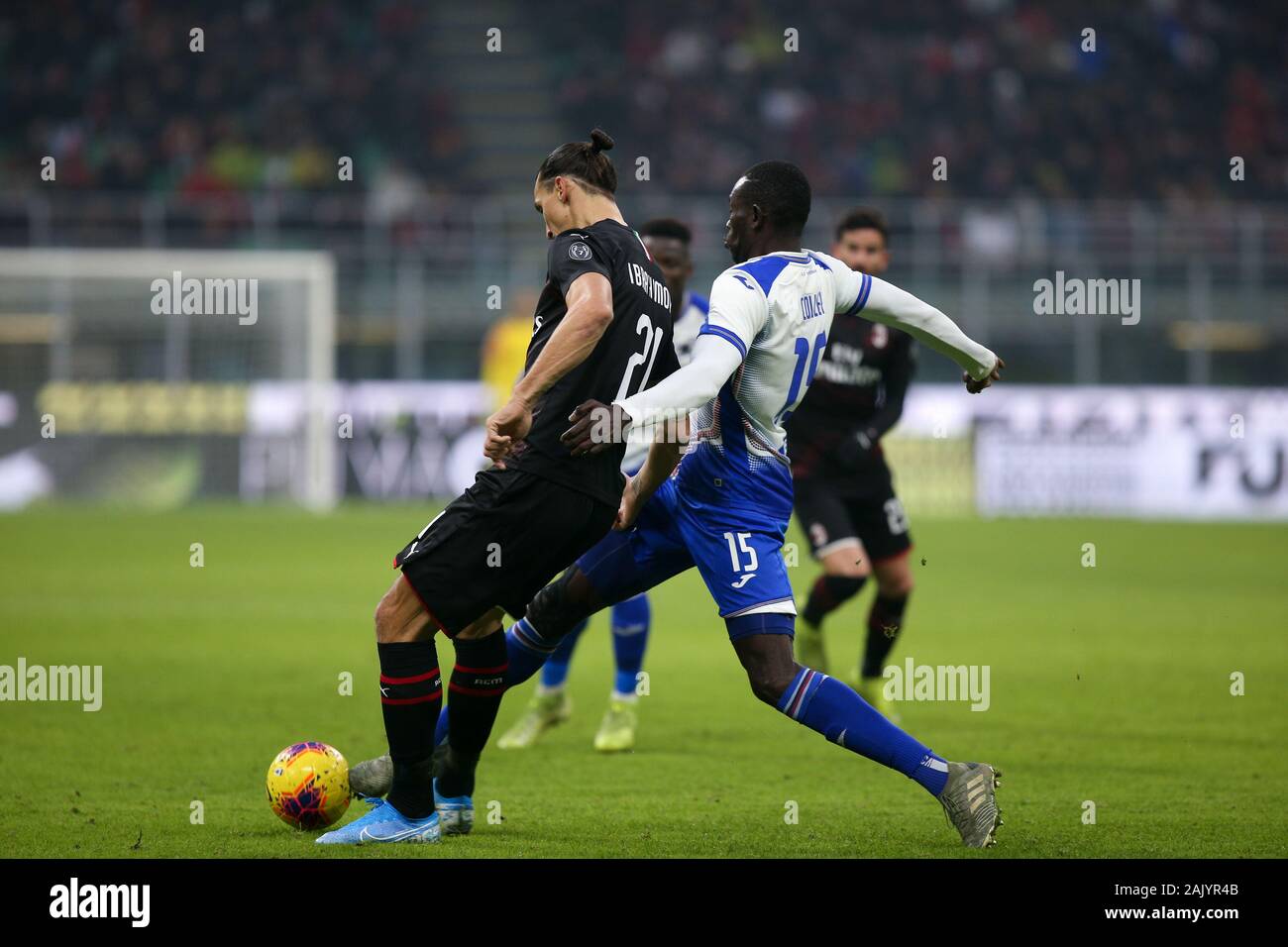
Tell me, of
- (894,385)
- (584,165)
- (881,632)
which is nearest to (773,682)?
(584,165)

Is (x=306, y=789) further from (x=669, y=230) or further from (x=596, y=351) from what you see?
(x=669, y=230)

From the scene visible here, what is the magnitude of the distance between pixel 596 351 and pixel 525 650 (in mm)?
1347

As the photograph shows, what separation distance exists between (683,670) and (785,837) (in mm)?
4740

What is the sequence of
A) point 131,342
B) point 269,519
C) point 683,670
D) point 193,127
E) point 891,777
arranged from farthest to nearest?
point 193,127 < point 131,342 < point 269,519 < point 683,670 < point 891,777

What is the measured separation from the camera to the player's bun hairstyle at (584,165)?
18.0ft

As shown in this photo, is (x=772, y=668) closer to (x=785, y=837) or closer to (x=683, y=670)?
(x=785, y=837)

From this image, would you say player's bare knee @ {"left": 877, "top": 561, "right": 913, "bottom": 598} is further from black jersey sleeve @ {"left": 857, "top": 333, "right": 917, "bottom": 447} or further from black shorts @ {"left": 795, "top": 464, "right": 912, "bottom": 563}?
black jersey sleeve @ {"left": 857, "top": 333, "right": 917, "bottom": 447}

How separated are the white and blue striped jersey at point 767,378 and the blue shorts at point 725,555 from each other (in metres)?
0.07

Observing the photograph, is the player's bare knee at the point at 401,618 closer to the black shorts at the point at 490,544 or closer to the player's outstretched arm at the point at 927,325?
the black shorts at the point at 490,544

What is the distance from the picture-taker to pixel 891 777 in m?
7.09

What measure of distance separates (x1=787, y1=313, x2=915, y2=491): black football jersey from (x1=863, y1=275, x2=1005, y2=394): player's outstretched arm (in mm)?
3105

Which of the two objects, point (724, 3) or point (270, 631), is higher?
point (724, 3)

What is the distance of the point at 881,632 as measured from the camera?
8789 mm

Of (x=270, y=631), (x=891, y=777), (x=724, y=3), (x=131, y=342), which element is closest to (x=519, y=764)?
(x=891, y=777)
